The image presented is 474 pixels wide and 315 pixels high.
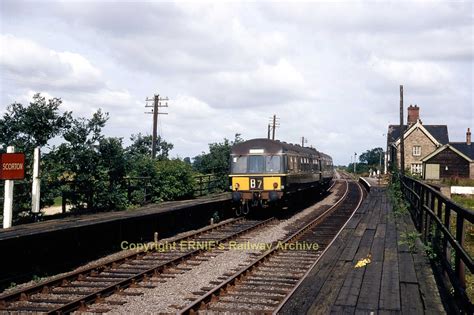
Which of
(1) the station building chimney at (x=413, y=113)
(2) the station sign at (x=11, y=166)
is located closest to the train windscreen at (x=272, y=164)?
(2) the station sign at (x=11, y=166)

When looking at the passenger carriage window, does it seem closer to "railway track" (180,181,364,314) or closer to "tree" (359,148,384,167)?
"railway track" (180,181,364,314)

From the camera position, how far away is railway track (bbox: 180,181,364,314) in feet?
22.8

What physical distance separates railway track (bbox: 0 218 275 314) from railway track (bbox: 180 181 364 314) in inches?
58.4

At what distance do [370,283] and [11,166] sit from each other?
8468mm

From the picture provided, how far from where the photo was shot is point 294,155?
67.4ft

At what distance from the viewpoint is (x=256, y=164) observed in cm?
1897

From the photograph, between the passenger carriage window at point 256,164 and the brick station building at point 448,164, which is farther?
the brick station building at point 448,164

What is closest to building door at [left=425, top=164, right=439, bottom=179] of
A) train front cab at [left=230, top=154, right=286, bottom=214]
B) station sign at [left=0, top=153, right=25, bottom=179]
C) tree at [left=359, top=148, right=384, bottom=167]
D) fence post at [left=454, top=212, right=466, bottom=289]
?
train front cab at [left=230, top=154, right=286, bottom=214]

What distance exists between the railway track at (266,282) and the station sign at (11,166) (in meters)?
5.87

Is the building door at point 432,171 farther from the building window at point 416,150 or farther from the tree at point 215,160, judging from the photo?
the tree at point 215,160

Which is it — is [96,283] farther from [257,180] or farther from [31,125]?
[257,180]

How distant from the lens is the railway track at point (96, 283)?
6.99 metres


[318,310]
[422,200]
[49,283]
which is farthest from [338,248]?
[49,283]

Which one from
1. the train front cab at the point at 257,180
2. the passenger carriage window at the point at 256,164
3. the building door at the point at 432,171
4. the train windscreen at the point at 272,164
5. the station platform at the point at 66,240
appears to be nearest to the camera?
the station platform at the point at 66,240
